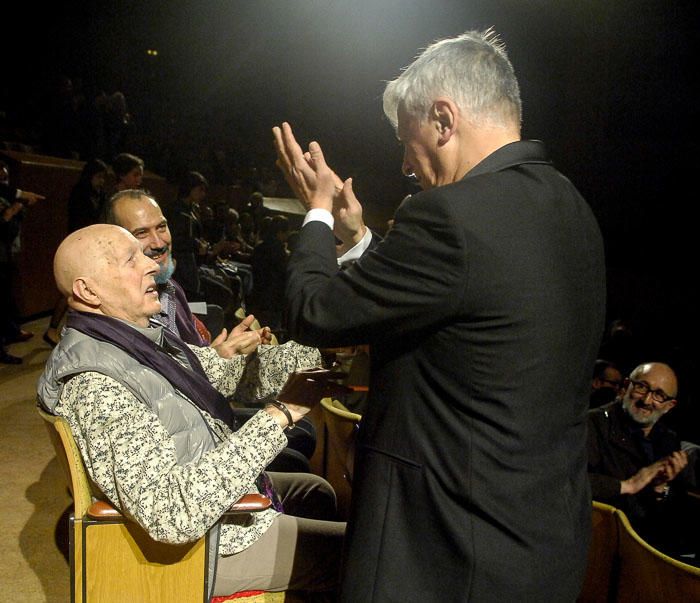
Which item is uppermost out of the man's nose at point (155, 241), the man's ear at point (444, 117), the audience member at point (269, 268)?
the man's ear at point (444, 117)

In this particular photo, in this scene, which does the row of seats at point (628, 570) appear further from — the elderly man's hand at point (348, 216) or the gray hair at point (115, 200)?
the gray hair at point (115, 200)

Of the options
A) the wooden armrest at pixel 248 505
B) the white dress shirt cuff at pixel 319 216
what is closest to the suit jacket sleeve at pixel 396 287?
the white dress shirt cuff at pixel 319 216

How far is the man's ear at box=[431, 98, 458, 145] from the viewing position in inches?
40.0

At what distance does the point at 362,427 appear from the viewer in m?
1.11

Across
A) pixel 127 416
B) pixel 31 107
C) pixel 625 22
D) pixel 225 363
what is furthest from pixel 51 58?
pixel 127 416

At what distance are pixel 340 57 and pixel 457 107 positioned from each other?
13410 mm

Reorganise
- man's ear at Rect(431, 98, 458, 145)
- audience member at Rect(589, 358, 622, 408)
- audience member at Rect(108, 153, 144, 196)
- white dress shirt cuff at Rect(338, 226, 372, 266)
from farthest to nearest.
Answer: audience member at Rect(108, 153, 144, 196)
audience member at Rect(589, 358, 622, 408)
white dress shirt cuff at Rect(338, 226, 372, 266)
man's ear at Rect(431, 98, 458, 145)

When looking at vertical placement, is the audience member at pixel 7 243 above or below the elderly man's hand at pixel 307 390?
below

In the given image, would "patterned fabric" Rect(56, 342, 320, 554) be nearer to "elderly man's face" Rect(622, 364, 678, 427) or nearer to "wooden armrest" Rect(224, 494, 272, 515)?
"wooden armrest" Rect(224, 494, 272, 515)

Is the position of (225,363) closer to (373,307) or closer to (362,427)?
(362,427)

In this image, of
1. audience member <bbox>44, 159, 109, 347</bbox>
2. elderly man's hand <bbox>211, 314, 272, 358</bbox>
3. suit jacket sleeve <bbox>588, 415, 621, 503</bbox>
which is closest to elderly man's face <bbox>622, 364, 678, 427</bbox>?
suit jacket sleeve <bbox>588, 415, 621, 503</bbox>

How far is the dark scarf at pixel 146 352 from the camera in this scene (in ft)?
4.74

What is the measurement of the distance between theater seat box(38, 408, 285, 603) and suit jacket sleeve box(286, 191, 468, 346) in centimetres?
60

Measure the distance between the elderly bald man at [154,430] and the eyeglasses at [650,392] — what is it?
1.66m
